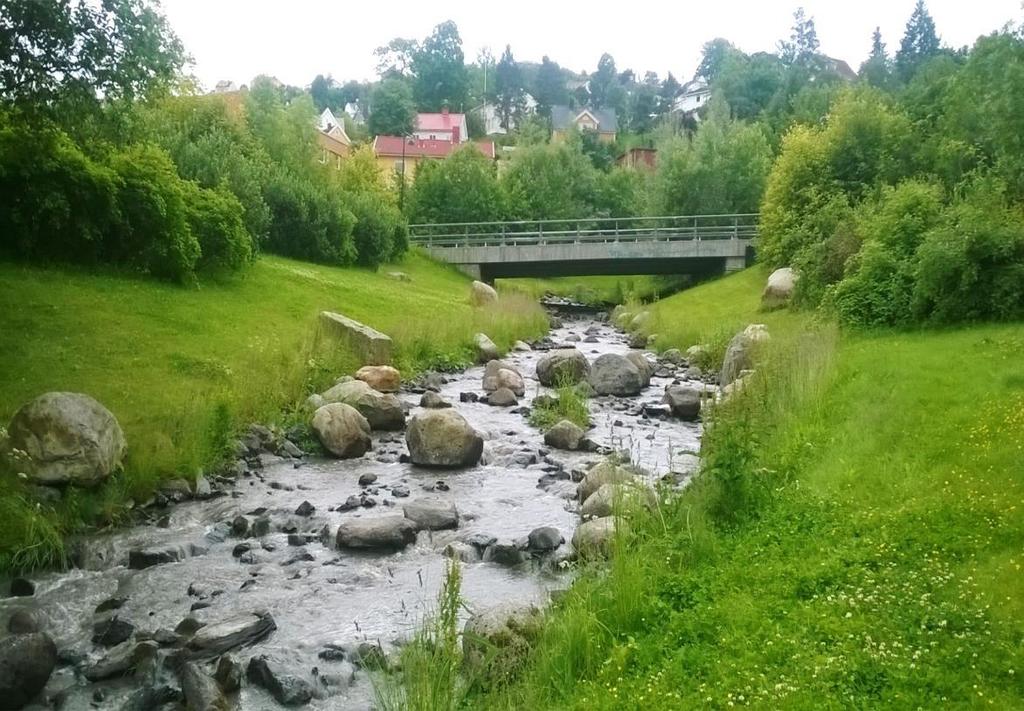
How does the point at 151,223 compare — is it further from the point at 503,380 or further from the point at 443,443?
the point at 443,443

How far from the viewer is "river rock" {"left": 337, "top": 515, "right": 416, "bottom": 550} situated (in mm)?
12016

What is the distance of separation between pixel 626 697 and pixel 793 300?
27.2 meters

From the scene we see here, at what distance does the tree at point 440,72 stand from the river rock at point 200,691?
5054 inches

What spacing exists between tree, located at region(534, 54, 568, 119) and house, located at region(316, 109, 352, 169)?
4265 centimetres

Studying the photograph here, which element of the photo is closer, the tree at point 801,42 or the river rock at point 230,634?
the river rock at point 230,634

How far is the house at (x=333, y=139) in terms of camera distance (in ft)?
267

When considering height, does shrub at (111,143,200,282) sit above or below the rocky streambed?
above

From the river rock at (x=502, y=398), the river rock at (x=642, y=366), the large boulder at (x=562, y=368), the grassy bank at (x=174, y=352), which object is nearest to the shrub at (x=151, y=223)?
the grassy bank at (x=174, y=352)

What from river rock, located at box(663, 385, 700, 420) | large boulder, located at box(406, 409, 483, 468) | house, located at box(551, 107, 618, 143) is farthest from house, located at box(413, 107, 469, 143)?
large boulder, located at box(406, 409, 483, 468)

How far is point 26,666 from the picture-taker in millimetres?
8094

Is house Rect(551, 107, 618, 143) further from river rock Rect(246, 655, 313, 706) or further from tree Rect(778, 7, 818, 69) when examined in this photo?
river rock Rect(246, 655, 313, 706)

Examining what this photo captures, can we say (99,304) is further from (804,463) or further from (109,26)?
(804,463)

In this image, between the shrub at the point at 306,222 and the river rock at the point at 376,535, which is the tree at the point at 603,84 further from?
the river rock at the point at 376,535

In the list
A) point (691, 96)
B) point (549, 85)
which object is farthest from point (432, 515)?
point (549, 85)
